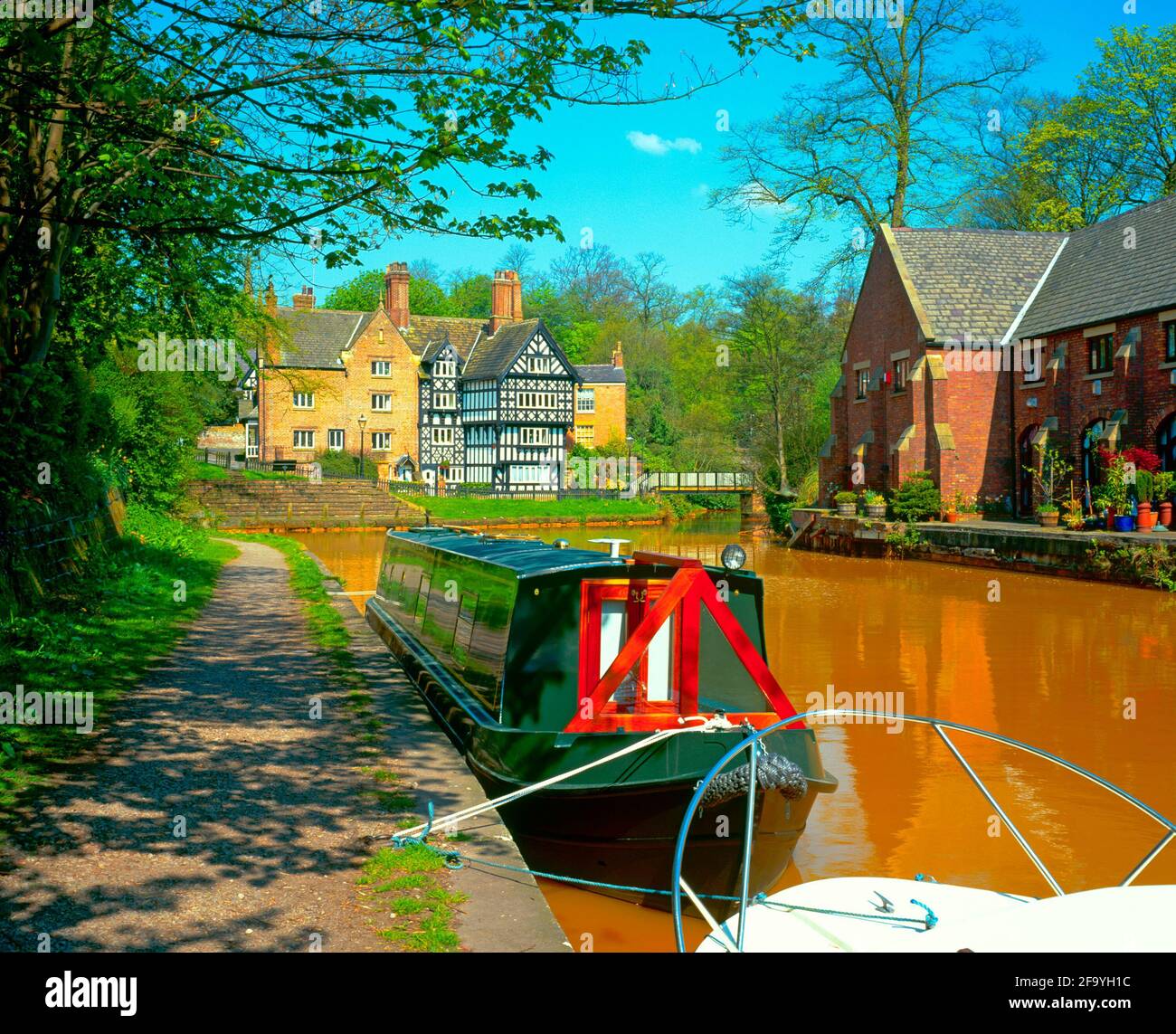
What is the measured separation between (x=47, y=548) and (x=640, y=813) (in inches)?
340

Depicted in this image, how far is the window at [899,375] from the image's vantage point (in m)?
34.1

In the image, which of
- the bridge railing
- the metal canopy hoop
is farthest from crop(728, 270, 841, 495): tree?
the metal canopy hoop

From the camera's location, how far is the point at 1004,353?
32469mm

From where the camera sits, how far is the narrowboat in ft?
20.9

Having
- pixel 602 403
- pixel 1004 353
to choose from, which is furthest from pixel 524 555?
pixel 602 403

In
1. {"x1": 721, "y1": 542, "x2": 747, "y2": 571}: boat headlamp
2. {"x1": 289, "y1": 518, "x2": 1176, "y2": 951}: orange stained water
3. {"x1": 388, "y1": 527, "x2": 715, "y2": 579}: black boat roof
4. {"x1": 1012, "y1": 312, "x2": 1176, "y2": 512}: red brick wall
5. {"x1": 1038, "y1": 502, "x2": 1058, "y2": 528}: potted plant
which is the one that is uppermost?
{"x1": 1012, "y1": 312, "x2": 1176, "y2": 512}: red brick wall

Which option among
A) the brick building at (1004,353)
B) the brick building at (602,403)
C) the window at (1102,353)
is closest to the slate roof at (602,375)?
the brick building at (602,403)

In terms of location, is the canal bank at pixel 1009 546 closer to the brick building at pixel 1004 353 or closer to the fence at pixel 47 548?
the brick building at pixel 1004 353

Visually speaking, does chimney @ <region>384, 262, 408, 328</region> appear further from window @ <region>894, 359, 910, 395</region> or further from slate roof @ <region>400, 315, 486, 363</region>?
window @ <region>894, 359, 910, 395</region>

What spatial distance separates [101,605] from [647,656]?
8039 millimetres

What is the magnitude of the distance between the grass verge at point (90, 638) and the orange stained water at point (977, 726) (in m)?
3.42

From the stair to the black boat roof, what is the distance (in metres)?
32.4

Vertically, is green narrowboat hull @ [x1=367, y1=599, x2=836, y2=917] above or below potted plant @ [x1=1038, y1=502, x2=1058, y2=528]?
below
